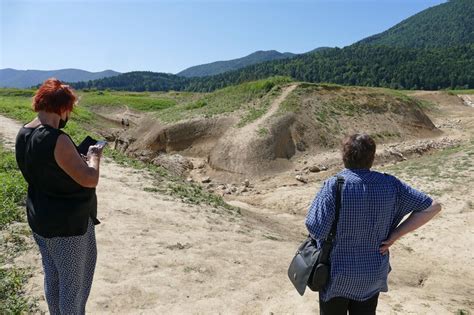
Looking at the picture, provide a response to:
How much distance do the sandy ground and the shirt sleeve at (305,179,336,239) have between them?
225 centimetres

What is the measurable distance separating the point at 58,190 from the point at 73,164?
258 mm

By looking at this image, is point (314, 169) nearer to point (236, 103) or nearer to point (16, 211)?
point (236, 103)

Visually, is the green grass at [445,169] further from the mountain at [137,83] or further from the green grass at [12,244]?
the mountain at [137,83]

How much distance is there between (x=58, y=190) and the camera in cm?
306

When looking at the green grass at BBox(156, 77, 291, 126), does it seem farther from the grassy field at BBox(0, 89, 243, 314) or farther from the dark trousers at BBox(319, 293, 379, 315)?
the dark trousers at BBox(319, 293, 379, 315)

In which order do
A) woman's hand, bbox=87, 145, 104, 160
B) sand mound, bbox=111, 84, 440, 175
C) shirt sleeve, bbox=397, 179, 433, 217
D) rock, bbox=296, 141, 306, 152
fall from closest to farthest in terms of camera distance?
shirt sleeve, bbox=397, 179, 433, 217 < woman's hand, bbox=87, 145, 104, 160 < sand mound, bbox=111, 84, 440, 175 < rock, bbox=296, 141, 306, 152

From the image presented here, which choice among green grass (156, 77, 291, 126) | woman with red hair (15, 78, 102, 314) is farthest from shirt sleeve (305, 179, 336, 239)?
green grass (156, 77, 291, 126)

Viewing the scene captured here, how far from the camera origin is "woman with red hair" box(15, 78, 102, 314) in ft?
9.71

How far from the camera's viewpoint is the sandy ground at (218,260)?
494cm

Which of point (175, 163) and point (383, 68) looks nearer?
point (175, 163)

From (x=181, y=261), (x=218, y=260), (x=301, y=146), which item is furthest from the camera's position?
(x=301, y=146)

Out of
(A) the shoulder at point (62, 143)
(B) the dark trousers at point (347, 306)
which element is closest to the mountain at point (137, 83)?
(A) the shoulder at point (62, 143)

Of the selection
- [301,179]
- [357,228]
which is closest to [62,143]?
[357,228]

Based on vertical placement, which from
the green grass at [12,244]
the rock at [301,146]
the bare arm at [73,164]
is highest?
the bare arm at [73,164]
